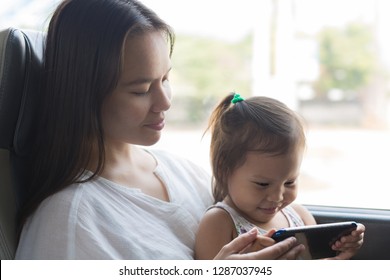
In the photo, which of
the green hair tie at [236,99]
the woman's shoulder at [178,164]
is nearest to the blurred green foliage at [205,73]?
the woman's shoulder at [178,164]

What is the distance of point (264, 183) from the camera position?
1276mm

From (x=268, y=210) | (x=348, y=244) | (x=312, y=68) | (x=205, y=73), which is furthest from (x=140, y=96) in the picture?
(x=312, y=68)

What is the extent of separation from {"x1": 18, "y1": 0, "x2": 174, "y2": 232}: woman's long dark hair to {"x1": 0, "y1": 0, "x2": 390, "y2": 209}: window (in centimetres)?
407

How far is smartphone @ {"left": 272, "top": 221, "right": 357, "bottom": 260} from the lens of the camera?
1192 mm

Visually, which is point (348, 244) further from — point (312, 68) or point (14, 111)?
point (312, 68)

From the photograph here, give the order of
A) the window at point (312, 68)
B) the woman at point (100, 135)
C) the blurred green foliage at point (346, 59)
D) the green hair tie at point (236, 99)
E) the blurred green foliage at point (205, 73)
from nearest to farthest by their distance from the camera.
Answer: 1. the woman at point (100, 135)
2. the green hair tie at point (236, 99)
3. the window at point (312, 68)
4. the blurred green foliage at point (205, 73)
5. the blurred green foliage at point (346, 59)

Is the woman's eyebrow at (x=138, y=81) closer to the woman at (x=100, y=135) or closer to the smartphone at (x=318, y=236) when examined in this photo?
the woman at (x=100, y=135)

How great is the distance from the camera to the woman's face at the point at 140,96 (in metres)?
1.19

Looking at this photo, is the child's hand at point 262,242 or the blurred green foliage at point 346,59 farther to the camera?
the blurred green foliage at point 346,59

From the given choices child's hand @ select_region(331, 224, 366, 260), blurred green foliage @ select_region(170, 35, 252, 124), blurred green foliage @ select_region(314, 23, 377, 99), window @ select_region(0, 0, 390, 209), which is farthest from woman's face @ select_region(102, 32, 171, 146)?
blurred green foliage @ select_region(314, 23, 377, 99)

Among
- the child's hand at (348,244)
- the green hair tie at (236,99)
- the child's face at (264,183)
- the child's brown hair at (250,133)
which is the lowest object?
the child's hand at (348,244)

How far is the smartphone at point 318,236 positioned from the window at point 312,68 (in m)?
3.94

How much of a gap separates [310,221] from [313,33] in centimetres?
539

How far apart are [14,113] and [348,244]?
0.79 meters
